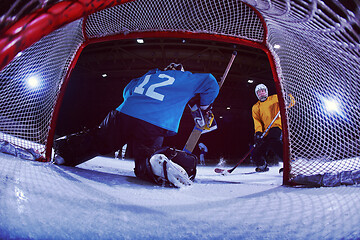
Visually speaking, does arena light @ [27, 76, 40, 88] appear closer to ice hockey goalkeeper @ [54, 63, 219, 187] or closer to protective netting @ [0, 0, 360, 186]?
protective netting @ [0, 0, 360, 186]

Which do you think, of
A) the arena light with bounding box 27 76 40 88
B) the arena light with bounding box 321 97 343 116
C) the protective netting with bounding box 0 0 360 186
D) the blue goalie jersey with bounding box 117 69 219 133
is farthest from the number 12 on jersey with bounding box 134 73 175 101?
the arena light with bounding box 321 97 343 116

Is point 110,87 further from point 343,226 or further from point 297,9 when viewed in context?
point 343,226

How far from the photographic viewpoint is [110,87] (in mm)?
9094

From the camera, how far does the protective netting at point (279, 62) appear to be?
1207 mm

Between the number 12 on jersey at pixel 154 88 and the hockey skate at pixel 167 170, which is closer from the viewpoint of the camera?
the hockey skate at pixel 167 170

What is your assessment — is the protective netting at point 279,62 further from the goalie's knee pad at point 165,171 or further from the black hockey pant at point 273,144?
the black hockey pant at point 273,144

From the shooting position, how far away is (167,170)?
1062 millimetres

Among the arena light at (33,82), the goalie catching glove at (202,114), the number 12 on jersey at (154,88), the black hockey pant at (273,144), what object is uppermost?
the number 12 on jersey at (154,88)

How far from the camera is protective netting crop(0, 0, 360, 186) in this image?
1207mm

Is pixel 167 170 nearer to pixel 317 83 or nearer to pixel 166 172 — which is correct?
pixel 166 172

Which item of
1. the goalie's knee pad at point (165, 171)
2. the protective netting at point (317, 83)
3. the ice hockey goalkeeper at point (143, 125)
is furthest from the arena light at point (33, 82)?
the protective netting at point (317, 83)

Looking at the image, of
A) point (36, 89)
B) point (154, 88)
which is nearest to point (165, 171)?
point (154, 88)

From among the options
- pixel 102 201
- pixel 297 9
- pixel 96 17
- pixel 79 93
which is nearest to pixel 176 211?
pixel 102 201

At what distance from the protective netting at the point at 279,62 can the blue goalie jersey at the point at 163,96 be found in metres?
0.58
